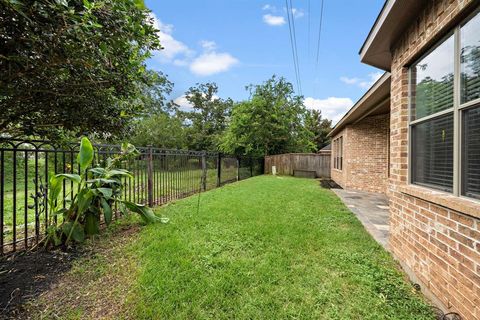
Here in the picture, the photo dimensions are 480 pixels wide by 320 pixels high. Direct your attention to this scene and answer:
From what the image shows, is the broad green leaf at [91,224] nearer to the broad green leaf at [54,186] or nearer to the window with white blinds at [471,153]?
the broad green leaf at [54,186]

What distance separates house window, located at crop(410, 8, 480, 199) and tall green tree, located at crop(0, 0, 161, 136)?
8.87 feet

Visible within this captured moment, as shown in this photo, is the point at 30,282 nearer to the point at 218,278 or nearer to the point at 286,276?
the point at 218,278

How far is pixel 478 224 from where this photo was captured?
65.8 inches

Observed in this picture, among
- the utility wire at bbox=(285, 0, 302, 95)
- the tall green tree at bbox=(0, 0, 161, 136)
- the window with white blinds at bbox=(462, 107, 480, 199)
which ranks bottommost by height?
the window with white blinds at bbox=(462, 107, 480, 199)

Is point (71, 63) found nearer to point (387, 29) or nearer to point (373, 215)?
point (387, 29)

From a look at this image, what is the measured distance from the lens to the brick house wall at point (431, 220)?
178 centimetres

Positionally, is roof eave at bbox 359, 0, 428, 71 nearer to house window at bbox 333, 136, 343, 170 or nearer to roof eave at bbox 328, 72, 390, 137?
roof eave at bbox 328, 72, 390, 137

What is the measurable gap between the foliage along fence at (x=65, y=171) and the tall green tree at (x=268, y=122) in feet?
30.6

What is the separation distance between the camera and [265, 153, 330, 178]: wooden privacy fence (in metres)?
15.8

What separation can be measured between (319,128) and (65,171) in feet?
131

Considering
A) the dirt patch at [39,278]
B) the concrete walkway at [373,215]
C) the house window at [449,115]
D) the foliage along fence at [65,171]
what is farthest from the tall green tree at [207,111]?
the house window at [449,115]

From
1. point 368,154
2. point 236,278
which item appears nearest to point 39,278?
point 236,278

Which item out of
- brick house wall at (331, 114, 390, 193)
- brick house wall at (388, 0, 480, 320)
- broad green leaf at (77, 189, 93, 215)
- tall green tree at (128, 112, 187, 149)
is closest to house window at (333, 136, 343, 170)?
brick house wall at (331, 114, 390, 193)

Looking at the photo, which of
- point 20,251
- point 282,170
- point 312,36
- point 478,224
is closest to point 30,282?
point 20,251
